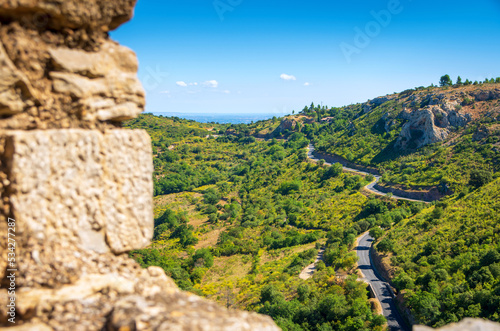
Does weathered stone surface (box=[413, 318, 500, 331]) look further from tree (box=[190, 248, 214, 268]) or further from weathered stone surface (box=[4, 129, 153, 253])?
tree (box=[190, 248, 214, 268])

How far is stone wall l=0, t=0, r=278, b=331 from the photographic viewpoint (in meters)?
3.34

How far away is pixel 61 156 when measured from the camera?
3660 mm

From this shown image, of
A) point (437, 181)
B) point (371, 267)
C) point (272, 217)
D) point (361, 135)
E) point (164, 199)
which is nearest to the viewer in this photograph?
point (371, 267)

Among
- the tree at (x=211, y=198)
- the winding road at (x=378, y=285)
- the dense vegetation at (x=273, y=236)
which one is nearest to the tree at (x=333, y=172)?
the dense vegetation at (x=273, y=236)

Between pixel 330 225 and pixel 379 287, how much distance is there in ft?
54.1

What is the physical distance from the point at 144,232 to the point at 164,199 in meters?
60.5

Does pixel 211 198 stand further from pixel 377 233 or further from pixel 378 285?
pixel 378 285

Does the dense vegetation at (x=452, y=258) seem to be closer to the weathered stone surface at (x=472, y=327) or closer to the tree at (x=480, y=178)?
the tree at (x=480, y=178)

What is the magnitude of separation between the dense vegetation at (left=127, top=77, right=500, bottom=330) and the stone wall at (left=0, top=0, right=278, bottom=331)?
66.5ft

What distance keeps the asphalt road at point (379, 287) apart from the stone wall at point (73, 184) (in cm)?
2256

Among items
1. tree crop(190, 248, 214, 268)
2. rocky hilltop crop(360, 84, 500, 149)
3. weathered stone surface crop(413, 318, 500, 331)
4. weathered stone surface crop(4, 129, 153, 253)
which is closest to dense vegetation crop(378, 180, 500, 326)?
weathered stone surface crop(413, 318, 500, 331)

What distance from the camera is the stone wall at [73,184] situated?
11.0 feet

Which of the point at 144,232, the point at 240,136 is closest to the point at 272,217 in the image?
the point at 144,232

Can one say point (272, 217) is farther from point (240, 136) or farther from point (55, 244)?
point (240, 136)
